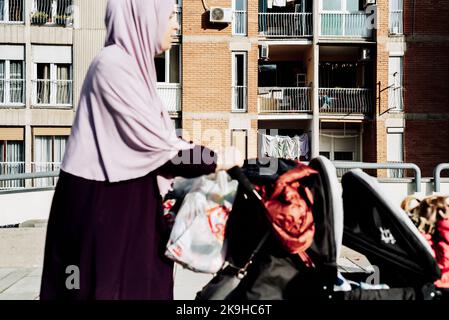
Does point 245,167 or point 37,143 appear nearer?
point 245,167

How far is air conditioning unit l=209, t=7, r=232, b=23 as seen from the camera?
23.4 metres

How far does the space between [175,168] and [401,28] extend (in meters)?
24.3

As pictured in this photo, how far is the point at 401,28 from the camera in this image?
24.3m

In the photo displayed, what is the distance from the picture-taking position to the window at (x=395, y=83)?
79.7 feet

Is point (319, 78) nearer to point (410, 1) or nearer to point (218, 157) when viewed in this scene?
point (410, 1)

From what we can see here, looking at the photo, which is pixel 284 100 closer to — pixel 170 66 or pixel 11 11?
Answer: pixel 170 66

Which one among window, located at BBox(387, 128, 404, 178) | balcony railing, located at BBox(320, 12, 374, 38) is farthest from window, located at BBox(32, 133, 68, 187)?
window, located at BBox(387, 128, 404, 178)

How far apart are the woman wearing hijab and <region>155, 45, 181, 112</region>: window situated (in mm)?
21583

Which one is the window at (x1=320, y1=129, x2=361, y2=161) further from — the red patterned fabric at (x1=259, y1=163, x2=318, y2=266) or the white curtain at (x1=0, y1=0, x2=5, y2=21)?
the red patterned fabric at (x1=259, y1=163, x2=318, y2=266)

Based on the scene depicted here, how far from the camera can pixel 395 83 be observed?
2447cm

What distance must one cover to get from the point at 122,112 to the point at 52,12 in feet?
78.6

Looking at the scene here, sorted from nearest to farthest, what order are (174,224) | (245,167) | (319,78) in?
(174,224) < (245,167) < (319,78)

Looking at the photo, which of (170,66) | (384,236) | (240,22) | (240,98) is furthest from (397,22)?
(384,236)
